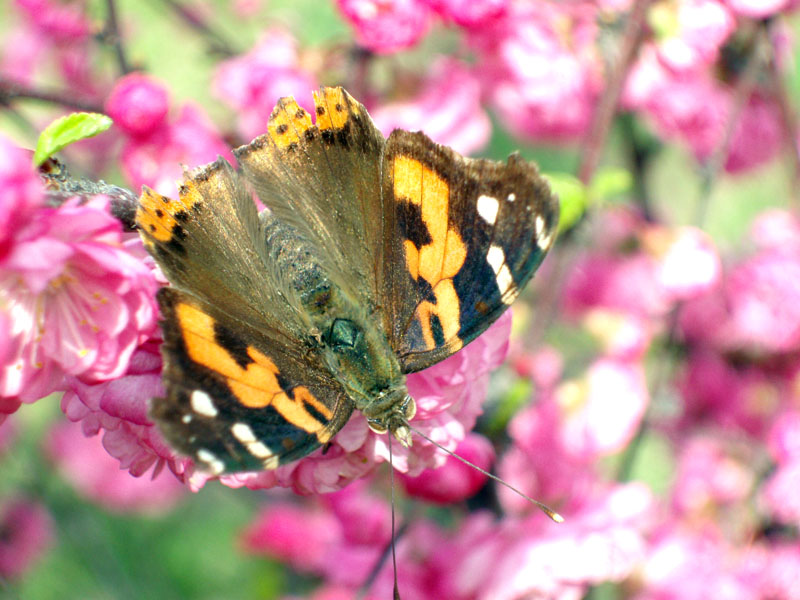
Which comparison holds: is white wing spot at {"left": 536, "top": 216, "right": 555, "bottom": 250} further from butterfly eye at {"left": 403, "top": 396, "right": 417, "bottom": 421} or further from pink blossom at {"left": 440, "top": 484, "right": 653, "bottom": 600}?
pink blossom at {"left": 440, "top": 484, "right": 653, "bottom": 600}

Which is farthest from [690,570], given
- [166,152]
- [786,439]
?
[166,152]

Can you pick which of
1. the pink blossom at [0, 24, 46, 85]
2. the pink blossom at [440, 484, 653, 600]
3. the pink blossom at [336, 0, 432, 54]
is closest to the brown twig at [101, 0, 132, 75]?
the pink blossom at [336, 0, 432, 54]

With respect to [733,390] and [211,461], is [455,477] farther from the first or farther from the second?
[733,390]

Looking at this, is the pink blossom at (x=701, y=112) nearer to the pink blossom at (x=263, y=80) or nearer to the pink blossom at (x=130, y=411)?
the pink blossom at (x=263, y=80)

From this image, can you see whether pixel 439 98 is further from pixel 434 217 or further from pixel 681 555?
pixel 681 555

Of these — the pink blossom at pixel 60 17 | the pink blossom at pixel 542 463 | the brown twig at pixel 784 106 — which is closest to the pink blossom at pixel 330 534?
the pink blossom at pixel 542 463

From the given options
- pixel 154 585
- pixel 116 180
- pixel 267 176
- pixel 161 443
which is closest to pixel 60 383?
pixel 161 443
